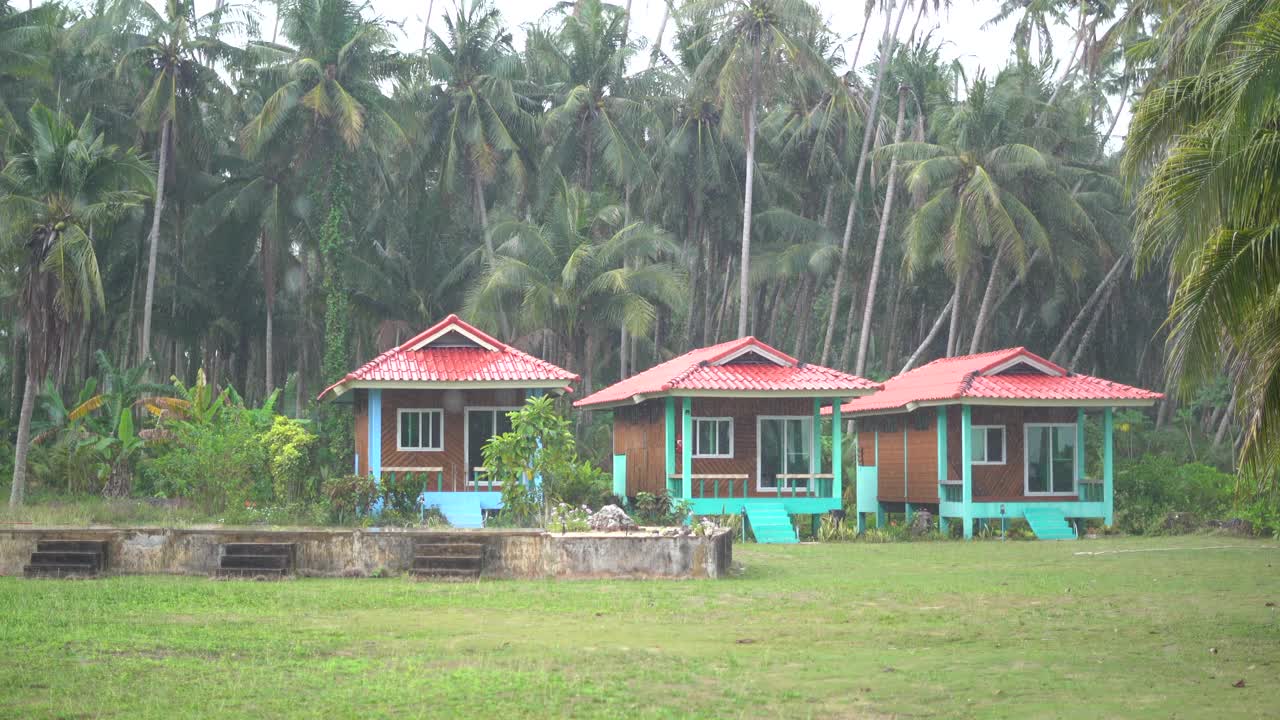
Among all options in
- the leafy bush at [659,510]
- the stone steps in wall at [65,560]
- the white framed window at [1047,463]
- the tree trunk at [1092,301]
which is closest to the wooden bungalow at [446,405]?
the leafy bush at [659,510]

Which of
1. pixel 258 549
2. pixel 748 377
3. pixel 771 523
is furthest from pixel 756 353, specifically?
pixel 258 549

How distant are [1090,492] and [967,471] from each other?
327cm

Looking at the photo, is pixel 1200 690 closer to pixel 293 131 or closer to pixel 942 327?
pixel 293 131

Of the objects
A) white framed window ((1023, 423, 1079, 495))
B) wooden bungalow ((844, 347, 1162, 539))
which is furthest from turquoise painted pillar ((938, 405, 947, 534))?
white framed window ((1023, 423, 1079, 495))

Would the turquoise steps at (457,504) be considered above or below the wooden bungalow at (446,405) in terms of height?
below

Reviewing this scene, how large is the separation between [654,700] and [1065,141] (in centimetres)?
3876

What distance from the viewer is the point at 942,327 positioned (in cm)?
5212

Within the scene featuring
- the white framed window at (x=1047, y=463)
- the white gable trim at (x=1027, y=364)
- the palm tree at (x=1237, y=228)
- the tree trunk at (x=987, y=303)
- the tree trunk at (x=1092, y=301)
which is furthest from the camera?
the tree trunk at (x=1092, y=301)

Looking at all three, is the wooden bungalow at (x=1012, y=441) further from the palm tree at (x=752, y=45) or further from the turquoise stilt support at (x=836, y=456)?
the palm tree at (x=752, y=45)

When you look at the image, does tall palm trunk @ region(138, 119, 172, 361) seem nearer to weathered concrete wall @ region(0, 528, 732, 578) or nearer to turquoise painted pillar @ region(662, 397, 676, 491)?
turquoise painted pillar @ region(662, 397, 676, 491)

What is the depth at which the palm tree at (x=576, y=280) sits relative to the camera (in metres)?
38.8

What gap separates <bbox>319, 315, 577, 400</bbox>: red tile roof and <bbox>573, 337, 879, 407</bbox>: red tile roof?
216 centimetres

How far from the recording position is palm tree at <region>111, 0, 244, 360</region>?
131 feet

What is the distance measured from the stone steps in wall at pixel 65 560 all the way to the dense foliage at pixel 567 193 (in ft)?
38.8
